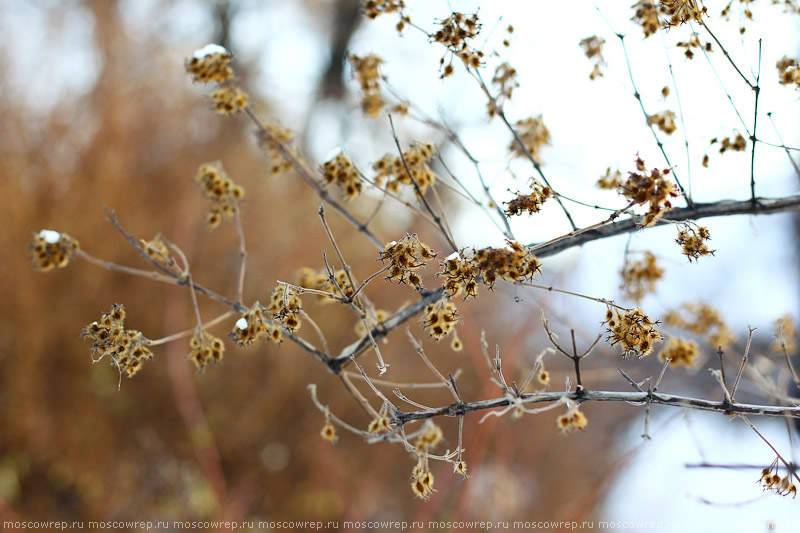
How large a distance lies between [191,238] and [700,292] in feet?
16.0

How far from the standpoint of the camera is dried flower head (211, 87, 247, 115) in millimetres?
1111

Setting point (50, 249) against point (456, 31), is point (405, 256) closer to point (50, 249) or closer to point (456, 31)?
point (456, 31)

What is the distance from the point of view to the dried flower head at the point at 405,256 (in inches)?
30.7

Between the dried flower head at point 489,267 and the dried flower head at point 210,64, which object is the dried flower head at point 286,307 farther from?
the dried flower head at point 210,64

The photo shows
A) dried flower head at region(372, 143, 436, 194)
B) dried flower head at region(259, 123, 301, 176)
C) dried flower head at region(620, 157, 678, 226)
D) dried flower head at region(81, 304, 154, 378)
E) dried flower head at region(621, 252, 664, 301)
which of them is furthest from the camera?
dried flower head at region(621, 252, 664, 301)

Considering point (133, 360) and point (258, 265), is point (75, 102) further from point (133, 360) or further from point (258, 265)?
point (133, 360)

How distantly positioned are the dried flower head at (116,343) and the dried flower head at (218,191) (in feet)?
1.23

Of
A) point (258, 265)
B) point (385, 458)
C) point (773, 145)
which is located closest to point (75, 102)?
point (258, 265)

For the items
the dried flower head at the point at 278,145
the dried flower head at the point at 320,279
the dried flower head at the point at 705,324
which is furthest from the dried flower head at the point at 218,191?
the dried flower head at the point at 705,324

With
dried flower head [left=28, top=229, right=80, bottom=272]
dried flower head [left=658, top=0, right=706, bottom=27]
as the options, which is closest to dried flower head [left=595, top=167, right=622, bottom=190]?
dried flower head [left=658, top=0, right=706, bottom=27]

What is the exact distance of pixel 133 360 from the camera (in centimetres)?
86

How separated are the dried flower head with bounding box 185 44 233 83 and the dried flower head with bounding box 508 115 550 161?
25.3 inches

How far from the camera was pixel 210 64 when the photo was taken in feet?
3.54

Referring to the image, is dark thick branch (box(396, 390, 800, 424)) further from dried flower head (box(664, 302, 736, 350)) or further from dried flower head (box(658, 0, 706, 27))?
dried flower head (box(664, 302, 736, 350))
